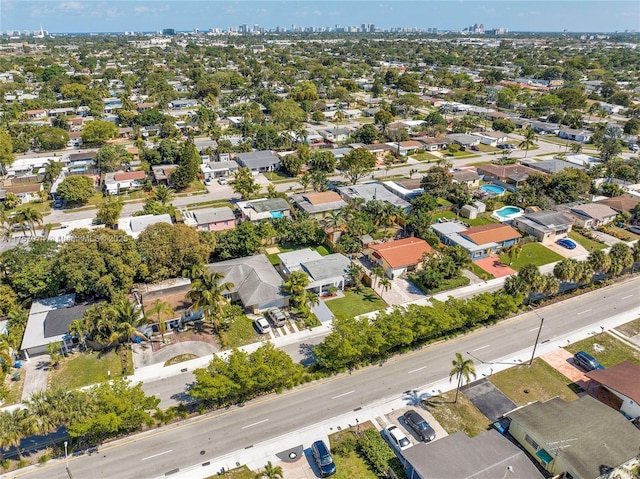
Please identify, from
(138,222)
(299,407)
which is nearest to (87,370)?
(299,407)

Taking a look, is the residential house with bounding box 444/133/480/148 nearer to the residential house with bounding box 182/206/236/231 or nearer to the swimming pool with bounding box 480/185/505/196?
the swimming pool with bounding box 480/185/505/196

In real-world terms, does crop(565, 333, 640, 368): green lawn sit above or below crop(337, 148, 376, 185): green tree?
below

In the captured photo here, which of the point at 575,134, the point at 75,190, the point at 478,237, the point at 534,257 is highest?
the point at 75,190

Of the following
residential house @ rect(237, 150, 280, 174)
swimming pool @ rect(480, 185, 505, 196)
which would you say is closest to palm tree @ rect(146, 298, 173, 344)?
residential house @ rect(237, 150, 280, 174)

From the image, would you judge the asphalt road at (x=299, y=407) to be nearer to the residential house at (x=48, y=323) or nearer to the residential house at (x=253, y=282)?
the residential house at (x=253, y=282)

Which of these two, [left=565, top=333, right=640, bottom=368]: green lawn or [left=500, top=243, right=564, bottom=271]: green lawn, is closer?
[left=565, top=333, right=640, bottom=368]: green lawn

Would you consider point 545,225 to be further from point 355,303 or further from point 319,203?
point 319,203
